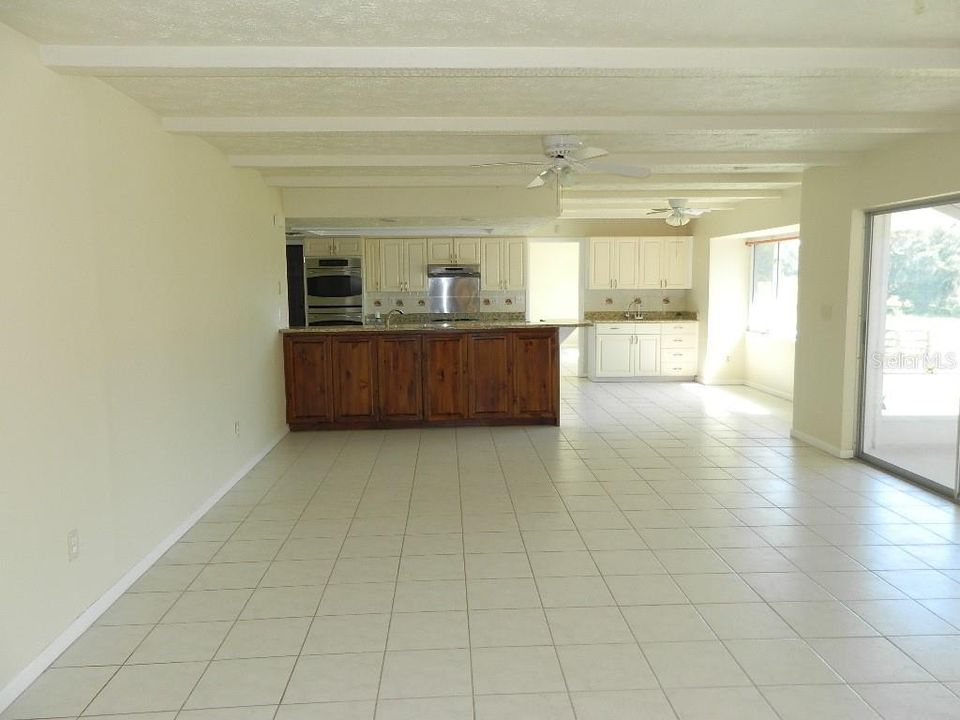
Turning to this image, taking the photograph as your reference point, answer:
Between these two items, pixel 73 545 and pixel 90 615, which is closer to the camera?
pixel 73 545

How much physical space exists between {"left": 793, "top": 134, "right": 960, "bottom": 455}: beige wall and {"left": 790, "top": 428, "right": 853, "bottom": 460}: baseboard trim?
0.04 ft

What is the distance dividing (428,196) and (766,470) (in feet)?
13.4

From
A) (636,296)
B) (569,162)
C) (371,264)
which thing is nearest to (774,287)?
(636,296)

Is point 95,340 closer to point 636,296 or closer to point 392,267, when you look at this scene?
point 392,267

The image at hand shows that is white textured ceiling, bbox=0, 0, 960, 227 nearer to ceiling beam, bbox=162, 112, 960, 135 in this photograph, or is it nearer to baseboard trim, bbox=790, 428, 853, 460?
ceiling beam, bbox=162, 112, 960, 135

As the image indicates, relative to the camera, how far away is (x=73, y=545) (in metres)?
2.88

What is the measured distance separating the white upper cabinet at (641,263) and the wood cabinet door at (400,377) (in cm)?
419

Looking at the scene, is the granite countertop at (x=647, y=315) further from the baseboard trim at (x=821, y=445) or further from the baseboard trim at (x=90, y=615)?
the baseboard trim at (x=90, y=615)

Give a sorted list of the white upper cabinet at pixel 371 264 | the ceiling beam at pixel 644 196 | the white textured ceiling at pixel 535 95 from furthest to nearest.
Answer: the white upper cabinet at pixel 371 264 → the ceiling beam at pixel 644 196 → the white textured ceiling at pixel 535 95

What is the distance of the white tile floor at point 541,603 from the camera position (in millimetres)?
2441

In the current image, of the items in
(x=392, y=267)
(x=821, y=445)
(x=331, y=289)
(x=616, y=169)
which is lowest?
(x=821, y=445)

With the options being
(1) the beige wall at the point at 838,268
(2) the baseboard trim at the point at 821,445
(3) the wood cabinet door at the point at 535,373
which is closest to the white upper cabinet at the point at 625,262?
(3) the wood cabinet door at the point at 535,373

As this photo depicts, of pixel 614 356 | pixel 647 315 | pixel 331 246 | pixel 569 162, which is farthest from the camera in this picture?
pixel 647 315

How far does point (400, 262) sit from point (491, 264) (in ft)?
4.20
